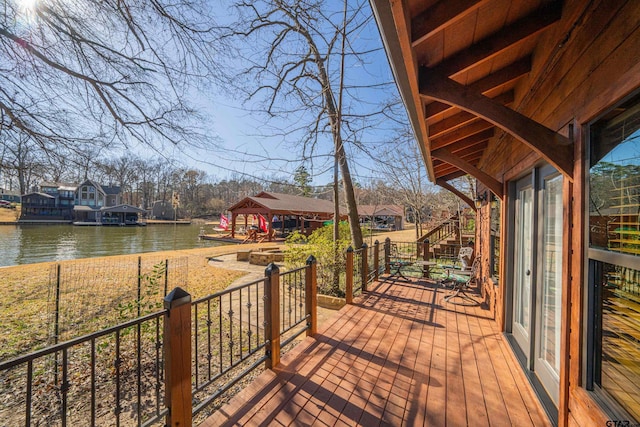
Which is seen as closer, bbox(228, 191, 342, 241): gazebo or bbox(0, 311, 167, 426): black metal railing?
bbox(0, 311, 167, 426): black metal railing

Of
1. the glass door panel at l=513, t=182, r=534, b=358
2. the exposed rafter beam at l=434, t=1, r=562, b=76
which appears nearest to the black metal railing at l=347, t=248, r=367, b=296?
the glass door panel at l=513, t=182, r=534, b=358

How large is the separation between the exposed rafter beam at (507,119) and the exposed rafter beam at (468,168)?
5.32 ft

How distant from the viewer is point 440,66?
1.79 m

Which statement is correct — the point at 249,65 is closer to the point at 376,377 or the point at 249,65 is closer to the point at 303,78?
the point at 303,78

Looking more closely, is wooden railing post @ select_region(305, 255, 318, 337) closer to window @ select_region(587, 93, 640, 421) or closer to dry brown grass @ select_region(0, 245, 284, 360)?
dry brown grass @ select_region(0, 245, 284, 360)

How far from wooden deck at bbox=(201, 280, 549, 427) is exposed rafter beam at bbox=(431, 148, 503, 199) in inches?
73.6

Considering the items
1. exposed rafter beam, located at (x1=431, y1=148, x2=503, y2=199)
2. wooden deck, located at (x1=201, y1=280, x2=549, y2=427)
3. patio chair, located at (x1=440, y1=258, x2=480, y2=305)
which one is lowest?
wooden deck, located at (x1=201, y1=280, x2=549, y2=427)

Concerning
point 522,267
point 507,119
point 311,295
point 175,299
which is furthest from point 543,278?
point 175,299

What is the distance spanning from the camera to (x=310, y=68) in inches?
250

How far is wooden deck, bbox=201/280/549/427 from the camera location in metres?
2.03

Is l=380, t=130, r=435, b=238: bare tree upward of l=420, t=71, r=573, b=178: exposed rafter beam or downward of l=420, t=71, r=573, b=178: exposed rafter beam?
upward

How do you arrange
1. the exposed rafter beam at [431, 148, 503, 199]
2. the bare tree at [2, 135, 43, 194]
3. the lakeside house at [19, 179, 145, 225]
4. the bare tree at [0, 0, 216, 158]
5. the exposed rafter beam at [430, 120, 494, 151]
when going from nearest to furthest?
the exposed rafter beam at [431, 148, 503, 199] < the exposed rafter beam at [430, 120, 494, 151] < the bare tree at [0, 0, 216, 158] < the bare tree at [2, 135, 43, 194] < the lakeside house at [19, 179, 145, 225]

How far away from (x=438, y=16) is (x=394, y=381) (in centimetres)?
277

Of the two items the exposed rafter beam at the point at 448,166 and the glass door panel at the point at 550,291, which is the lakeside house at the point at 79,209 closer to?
the exposed rafter beam at the point at 448,166
